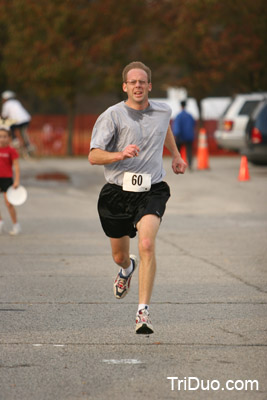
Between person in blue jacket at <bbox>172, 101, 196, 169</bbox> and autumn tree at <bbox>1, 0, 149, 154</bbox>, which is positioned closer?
person in blue jacket at <bbox>172, 101, 196, 169</bbox>

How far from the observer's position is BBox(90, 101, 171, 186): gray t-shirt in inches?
279

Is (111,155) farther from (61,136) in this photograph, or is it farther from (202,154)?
(61,136)

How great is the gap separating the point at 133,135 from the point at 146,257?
904mm

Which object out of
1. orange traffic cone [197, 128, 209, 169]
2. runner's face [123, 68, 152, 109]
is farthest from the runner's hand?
orange traffic cone [197, 128, 209, 169]

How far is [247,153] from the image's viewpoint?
23250mm

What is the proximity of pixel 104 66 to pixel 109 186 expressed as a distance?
34705 millimetres

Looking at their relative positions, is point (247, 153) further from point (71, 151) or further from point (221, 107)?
point (221, 107)

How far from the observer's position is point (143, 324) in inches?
260

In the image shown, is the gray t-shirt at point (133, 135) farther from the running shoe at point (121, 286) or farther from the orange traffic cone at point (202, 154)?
the orange traffic cone at point (202, 154)

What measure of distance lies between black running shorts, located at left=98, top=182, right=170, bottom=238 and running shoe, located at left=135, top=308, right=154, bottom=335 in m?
0.80

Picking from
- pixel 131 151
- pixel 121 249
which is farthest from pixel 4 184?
pixel 131 151

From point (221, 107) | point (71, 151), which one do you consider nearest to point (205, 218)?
point (71, 151)

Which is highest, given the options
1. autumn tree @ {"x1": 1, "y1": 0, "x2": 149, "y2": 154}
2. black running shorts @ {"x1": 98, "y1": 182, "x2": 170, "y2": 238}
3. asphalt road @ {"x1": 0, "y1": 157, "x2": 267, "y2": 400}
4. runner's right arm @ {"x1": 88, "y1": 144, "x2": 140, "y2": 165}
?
autumn tree @ {"x1": 1, "y1": 0, "x2": 149, "y2": 154}

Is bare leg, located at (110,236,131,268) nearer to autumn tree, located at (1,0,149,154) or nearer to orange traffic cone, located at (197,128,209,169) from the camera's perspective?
orange traffic cone, located at (197,128,209,169)
